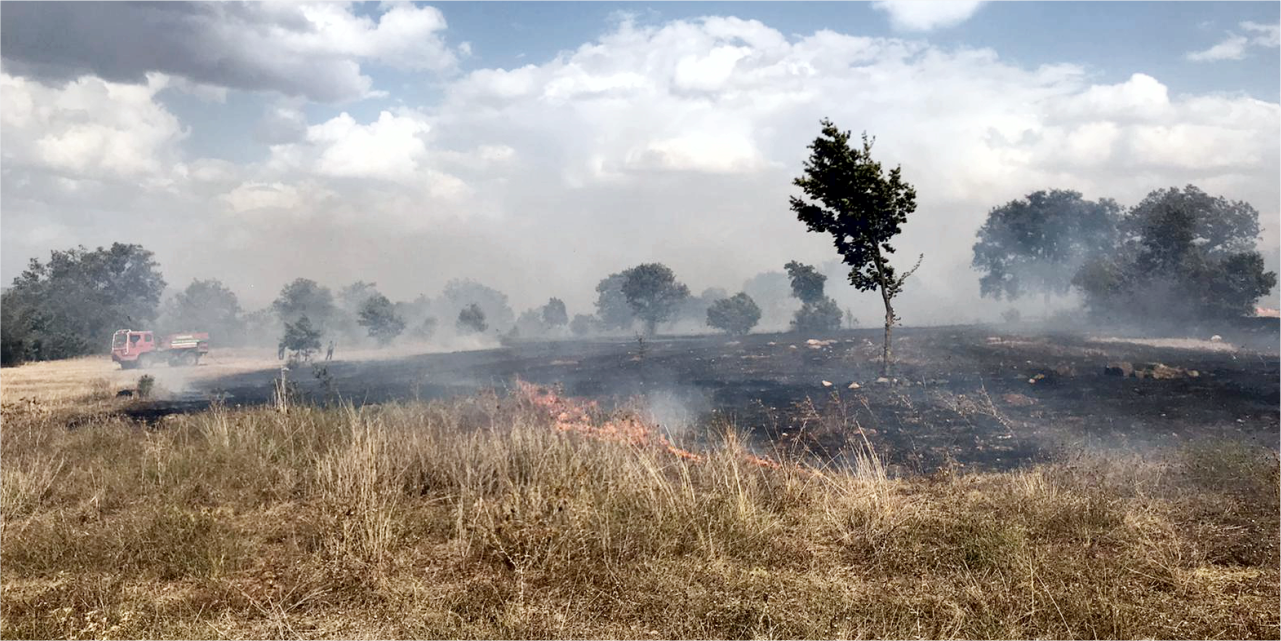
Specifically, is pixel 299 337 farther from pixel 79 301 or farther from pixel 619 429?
pixel 619 429

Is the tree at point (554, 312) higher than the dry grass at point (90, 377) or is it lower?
higher

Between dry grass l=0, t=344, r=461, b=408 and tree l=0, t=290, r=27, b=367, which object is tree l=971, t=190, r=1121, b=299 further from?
tree l=0, t=290, r=27, b=367

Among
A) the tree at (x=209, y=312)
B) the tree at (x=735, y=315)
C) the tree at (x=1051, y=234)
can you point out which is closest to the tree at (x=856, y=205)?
the tree at (x=735, y=315)

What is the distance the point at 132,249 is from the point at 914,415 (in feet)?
141

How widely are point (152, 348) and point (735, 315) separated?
3929 cm

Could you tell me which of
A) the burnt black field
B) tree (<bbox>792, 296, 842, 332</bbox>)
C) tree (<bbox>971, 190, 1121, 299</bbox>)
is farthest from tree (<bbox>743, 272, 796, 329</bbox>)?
the burnt black field

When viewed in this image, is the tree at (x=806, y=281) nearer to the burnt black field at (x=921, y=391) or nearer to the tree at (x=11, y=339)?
the burnt black field at (x=921, y=391)

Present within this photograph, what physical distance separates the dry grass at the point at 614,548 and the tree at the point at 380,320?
47892 mm

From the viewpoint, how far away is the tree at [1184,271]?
3734 cm

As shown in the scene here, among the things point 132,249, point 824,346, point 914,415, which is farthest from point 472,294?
point 914,415

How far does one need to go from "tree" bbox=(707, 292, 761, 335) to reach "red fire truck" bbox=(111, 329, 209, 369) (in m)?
36.2

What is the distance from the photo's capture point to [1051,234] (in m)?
59.4

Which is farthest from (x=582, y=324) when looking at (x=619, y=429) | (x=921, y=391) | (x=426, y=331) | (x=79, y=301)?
(x=619, y=429)

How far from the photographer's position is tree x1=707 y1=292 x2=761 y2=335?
58094 millimetres
